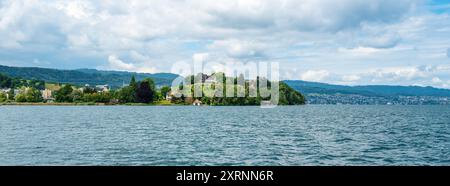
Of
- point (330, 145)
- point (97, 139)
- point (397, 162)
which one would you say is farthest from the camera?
point (97, 139)

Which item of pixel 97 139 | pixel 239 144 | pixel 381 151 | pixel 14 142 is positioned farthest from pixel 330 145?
pixel 14 142

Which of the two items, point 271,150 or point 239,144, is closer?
point 271,150

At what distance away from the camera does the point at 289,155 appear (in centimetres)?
4272

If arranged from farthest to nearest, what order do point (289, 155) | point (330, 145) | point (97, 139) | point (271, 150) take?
point (97, 139)
point (330, 145)
point (271, 150)
point (289, 155)

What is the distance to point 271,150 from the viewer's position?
46.4m

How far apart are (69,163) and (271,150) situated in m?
19.5
